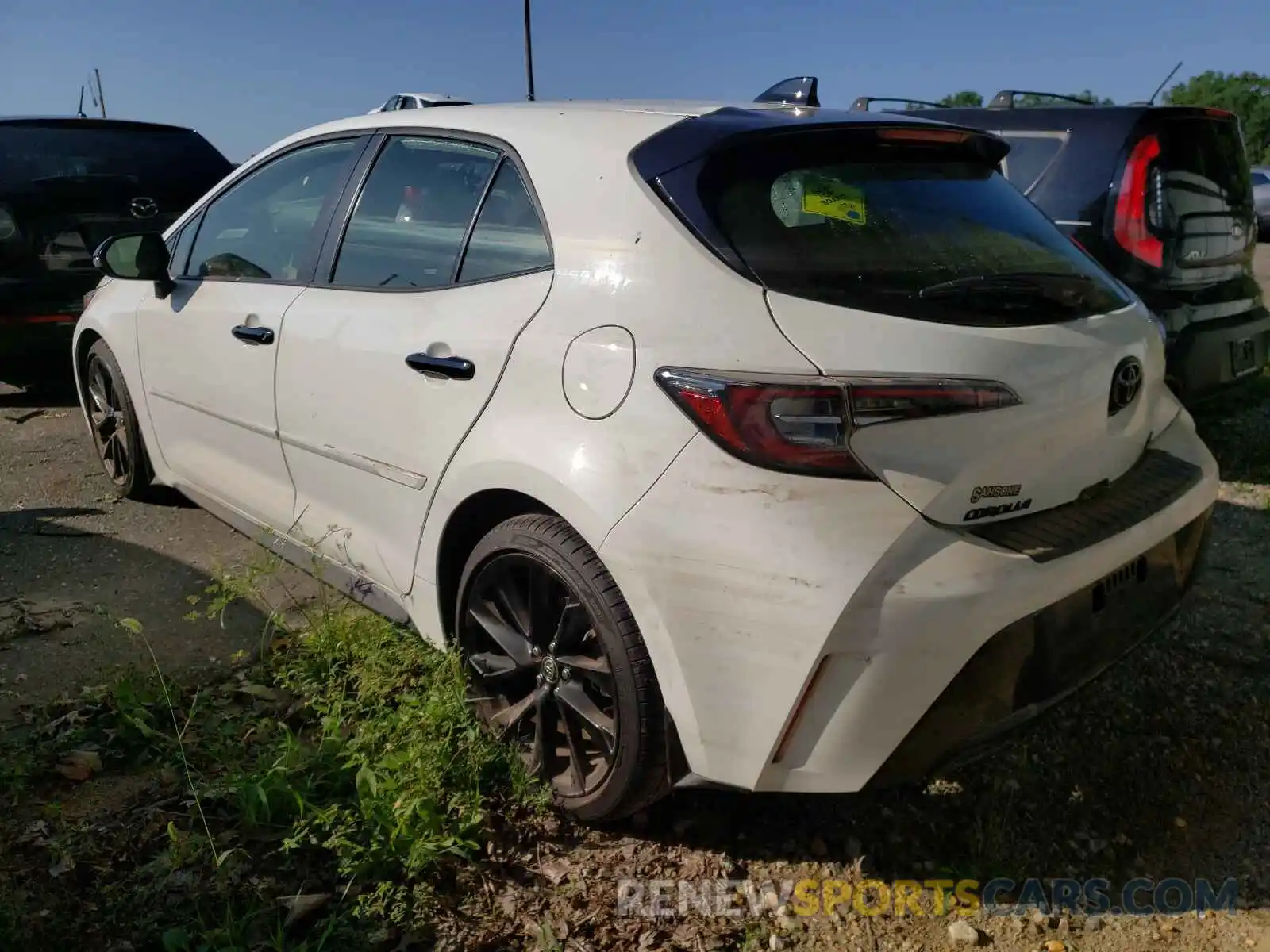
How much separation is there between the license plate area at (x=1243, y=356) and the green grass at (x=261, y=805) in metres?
3.99

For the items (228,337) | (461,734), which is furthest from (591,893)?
(228,337)

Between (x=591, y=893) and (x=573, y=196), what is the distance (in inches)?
62.7

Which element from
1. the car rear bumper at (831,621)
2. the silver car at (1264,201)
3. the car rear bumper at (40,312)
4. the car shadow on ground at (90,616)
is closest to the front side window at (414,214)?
the car rear bumper at (831,621)

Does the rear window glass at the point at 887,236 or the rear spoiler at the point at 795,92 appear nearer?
the rear window glass at the point at 887,236

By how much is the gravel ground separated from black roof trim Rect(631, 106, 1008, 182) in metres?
1.42

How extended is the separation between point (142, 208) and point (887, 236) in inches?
220

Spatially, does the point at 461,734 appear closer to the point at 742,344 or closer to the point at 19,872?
the point at 19,872

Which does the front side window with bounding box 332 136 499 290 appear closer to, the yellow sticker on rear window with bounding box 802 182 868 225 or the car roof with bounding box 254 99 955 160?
the car roof with bounding box 254 99 955 160

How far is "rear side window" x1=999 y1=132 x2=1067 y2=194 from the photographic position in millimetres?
5004

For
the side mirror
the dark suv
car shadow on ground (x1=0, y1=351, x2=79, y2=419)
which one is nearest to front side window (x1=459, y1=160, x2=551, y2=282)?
the side mirror

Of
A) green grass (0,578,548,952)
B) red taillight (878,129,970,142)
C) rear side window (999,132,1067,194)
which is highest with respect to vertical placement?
red taillight (878,129,970,142)

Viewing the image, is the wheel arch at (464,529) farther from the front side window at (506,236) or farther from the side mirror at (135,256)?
the side mirror at (135,256)

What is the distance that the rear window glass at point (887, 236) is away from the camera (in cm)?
210

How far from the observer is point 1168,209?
15.3ft
